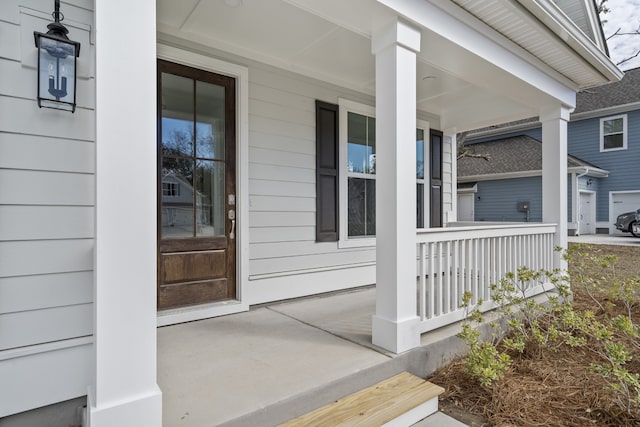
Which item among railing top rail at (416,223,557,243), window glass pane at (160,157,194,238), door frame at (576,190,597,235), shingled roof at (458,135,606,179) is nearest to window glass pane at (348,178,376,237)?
railing top rail at (416,223,557,243)

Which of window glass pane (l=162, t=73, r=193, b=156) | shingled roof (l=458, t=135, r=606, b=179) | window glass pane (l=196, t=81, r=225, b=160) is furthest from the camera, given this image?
shingled roof (l=458, t=135, r=606, b=179)

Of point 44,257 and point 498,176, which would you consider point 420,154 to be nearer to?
point 44,257

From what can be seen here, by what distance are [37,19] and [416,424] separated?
2.93 m

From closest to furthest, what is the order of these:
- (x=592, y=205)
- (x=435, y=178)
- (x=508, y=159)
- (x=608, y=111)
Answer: (x=435, y=178)
(x=608, y=111)
(x=592, y=205)
(x=508, y=159)

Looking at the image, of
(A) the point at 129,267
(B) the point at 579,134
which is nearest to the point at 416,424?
(A) the point at 129,267

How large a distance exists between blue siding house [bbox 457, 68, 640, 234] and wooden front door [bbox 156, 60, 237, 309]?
9396 millimetres

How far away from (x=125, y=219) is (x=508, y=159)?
45.8ft

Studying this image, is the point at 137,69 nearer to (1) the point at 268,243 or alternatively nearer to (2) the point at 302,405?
(2) the point at 302,405

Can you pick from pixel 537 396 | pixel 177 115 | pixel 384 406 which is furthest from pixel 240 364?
pixel 177 115

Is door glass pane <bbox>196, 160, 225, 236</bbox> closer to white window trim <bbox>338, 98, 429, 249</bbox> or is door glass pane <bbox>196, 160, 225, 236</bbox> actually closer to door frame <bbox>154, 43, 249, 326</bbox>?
door frame <bbox>154, 43, 249, 326</bbox>

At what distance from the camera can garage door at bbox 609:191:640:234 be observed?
11281 mm

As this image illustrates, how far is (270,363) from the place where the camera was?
2.07 meters

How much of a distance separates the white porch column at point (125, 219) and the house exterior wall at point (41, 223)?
2.01 feet

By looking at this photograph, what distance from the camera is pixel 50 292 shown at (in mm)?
1809
